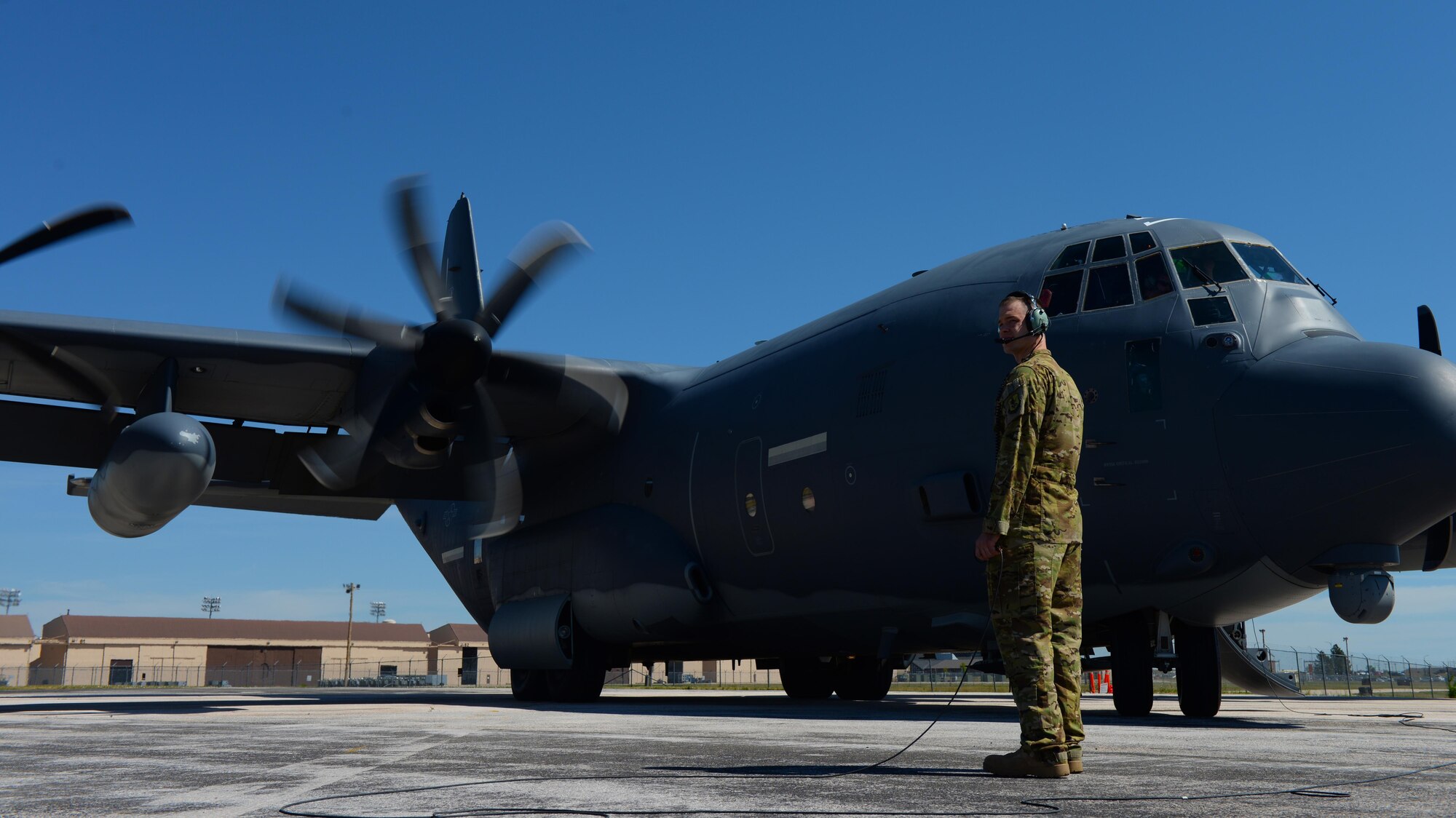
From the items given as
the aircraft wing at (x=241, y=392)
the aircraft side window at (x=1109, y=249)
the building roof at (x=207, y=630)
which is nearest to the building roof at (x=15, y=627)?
the building roof at (x=207, y=630)

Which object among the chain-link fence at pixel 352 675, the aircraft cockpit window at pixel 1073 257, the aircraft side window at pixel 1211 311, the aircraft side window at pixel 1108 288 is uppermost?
the aircraft cockpit window at pixel 1073 257

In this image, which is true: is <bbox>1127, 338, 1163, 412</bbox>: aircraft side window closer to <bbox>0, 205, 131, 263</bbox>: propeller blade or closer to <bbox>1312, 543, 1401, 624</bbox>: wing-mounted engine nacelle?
<bbox>1312, 543, 1401, 624</bbox>: wing-mounted engine nacelle

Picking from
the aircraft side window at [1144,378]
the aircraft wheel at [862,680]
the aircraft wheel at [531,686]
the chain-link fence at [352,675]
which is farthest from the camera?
the chain-link fence at [352,675]

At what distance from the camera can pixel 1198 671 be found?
10.8 metres

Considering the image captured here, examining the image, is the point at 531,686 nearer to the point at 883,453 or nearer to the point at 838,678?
the point at 838,678

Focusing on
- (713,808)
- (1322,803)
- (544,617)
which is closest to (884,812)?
(713,808)

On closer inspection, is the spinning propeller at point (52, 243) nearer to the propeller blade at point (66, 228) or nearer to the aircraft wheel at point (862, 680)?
the propeller blade at point (66, 228)

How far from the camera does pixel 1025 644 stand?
5.06 metres

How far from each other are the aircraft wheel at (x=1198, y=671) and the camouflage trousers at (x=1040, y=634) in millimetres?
6222

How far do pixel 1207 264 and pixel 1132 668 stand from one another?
4.02 m

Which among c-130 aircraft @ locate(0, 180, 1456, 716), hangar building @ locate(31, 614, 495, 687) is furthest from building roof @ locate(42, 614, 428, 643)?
c-130 aircraft @ locate(0, 180, 1456, 716)

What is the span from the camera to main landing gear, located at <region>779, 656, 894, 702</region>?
61.1 feet

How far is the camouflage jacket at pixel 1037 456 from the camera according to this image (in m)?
5.14

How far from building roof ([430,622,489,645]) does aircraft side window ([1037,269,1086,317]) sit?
264 ft
